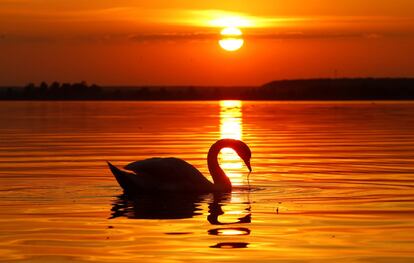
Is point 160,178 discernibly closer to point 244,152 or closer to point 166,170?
point 166,170

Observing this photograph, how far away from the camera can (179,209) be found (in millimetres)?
18031

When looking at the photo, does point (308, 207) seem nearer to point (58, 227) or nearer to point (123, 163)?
point (58, 227)

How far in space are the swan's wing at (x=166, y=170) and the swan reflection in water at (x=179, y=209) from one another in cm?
32

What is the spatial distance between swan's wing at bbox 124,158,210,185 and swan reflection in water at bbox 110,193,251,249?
1.06 feet

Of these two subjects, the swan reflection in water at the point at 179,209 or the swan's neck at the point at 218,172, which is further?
the swan's neck at the point at 218,172

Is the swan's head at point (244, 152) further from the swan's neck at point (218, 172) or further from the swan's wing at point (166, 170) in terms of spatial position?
the swan's wing at point (166, 170)

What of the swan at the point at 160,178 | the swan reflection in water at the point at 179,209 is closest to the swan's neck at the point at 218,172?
the swan at the point at 160,178

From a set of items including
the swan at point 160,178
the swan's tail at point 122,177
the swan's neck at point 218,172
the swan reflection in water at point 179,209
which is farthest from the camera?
the swan's neck at point 218,172

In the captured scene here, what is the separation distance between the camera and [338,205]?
18.0m

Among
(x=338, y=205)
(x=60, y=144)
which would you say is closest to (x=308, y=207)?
(x=338, y=205)

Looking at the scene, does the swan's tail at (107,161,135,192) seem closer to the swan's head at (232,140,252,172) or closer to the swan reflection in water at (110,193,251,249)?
the swan reflection in water at (110,193,251,249)

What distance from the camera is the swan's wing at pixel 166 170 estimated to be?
20062 millimetres

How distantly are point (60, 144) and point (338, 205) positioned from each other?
20103 millimetres

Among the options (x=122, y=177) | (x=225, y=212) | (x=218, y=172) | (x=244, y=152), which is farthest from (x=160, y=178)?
(x=225, y=212)
